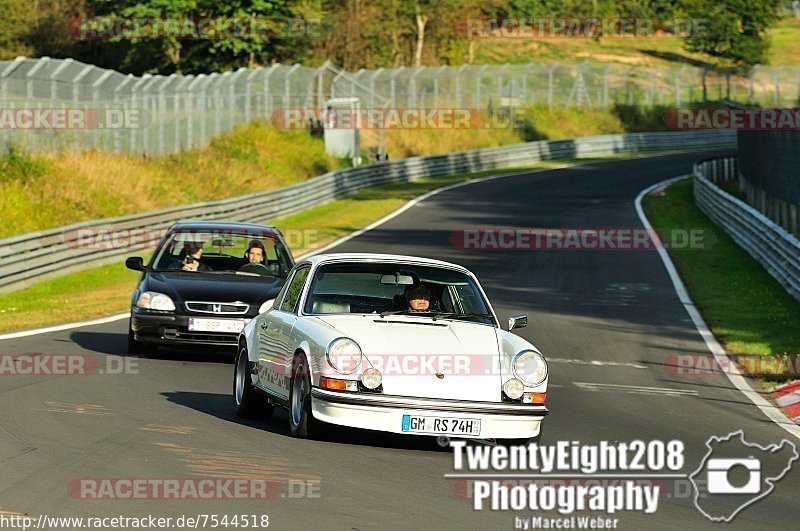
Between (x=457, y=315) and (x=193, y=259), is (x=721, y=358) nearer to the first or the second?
(x=193, y=259)

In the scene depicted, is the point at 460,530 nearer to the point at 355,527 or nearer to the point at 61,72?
the point at 355,527

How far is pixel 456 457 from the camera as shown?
9.53 meters

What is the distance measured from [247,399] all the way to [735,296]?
14.0 m

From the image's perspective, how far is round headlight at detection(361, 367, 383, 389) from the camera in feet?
31.8

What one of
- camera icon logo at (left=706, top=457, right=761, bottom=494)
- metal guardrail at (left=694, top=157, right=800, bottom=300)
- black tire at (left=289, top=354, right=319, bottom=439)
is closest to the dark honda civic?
black tire at (left=289, top=354, right=319, bottom=439)

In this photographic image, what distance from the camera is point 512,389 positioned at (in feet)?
32.3

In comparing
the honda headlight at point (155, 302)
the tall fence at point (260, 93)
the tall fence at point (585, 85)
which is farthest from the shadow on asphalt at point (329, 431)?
the tall fence at point (585, 85)

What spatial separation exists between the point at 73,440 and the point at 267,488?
7.33 ft

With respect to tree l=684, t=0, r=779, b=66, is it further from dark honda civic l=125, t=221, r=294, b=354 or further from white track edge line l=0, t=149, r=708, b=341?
dark honda civic l=125, t=221, r=294, b=354

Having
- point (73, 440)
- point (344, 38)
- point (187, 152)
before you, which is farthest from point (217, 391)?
point (344, 38)

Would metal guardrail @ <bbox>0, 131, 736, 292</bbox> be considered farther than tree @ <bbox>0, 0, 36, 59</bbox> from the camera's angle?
No

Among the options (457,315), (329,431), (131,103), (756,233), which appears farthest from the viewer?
(131,103)

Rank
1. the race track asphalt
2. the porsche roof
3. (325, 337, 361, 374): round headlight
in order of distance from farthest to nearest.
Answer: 1. the porsche roof
2. (325, 337, 361, 374): round headlight
3. the race track asphalt

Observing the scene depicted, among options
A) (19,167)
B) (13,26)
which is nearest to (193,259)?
(19,167)
